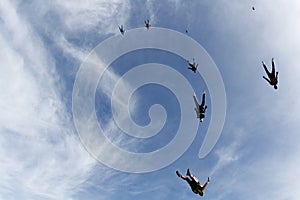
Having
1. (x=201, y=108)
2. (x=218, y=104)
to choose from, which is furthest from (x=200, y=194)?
(x=218, y=104)

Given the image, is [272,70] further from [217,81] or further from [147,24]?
A: [147,24]

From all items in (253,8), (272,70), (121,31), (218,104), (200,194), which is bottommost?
(200,194)

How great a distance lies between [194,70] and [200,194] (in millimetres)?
11637

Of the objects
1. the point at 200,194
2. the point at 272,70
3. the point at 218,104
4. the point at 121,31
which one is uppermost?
the point at 121,31

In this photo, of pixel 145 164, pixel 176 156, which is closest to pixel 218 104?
pixel 176 156

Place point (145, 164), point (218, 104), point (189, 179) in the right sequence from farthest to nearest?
point (145, 164), point (218, 104), point (189, 179)

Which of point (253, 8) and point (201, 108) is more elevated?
point (253, 8)

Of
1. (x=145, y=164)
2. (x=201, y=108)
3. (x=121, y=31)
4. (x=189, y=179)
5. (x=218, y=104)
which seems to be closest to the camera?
(x=189, y=179)

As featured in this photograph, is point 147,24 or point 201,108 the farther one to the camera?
point 147,24

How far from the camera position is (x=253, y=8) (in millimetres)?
26594

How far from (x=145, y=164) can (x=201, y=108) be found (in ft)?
51.2

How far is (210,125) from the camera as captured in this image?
40.8 meters

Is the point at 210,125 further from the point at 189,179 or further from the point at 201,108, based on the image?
the point at 189,179

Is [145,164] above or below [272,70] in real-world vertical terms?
above
